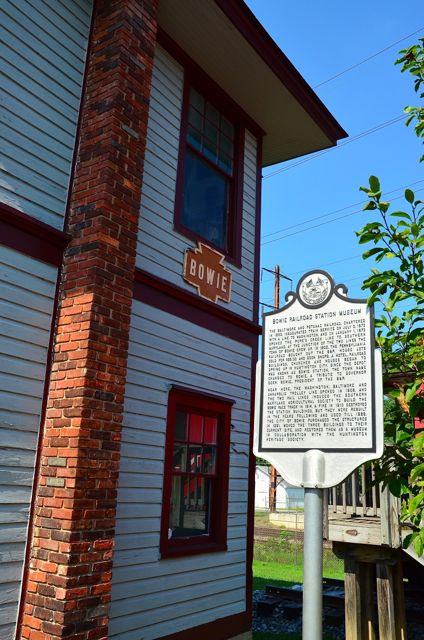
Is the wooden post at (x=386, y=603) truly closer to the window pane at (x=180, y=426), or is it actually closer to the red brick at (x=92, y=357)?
the window pane at (x=180, y=426)

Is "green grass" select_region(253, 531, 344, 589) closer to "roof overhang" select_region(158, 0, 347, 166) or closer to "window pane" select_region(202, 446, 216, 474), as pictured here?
"window pane" select_region(202, 446, 216, 474)

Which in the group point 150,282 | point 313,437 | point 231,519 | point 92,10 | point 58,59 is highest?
point 92,10

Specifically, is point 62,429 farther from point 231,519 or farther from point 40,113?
point 231,519


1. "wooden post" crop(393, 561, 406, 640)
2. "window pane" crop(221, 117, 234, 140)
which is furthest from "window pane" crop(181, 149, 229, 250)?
"wooden post" crop(393, 561, 406, 640)

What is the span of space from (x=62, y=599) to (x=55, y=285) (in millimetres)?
2495

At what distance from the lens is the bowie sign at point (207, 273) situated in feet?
22.8

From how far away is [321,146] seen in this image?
31.1 feet

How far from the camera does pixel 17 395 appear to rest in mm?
4594

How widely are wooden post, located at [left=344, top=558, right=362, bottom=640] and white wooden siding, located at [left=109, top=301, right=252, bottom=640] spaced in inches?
108

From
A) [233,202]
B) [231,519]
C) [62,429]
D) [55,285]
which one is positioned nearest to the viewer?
[62,429]

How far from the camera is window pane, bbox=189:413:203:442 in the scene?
679 centimetres

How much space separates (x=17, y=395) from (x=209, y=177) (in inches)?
174

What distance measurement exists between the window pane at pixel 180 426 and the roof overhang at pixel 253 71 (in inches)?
181

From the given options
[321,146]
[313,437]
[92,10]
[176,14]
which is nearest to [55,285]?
[313,437]
